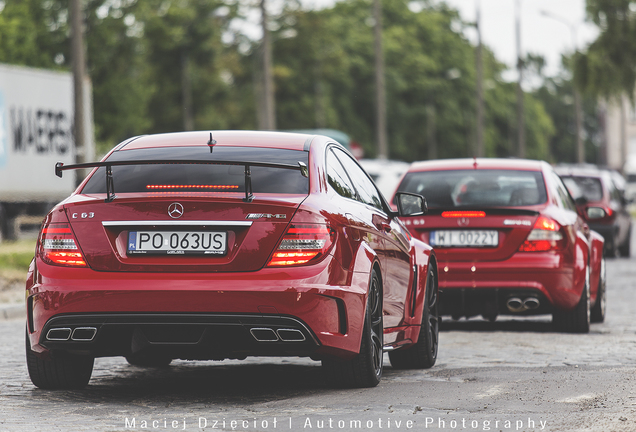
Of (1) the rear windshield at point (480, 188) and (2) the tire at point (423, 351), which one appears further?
(1) the rear windshield at point (480, 188)

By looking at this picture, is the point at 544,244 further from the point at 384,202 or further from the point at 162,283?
the point at 162,283

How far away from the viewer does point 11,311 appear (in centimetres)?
1321

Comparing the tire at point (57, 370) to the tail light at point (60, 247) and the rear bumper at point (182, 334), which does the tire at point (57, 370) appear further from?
the tail light at point (60, 247)

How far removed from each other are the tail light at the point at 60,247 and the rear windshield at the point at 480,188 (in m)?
4.75

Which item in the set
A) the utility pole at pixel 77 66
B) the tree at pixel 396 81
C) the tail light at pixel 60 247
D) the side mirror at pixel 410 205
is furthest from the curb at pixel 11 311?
the tree at pixel 396 81

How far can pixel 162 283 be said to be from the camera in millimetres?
6273

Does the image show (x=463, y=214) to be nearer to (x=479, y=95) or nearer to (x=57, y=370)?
(x=57, y=370)

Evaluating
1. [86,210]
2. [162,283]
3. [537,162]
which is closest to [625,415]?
[162,283]

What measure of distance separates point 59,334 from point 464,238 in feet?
15.7

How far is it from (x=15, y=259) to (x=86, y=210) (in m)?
12.0

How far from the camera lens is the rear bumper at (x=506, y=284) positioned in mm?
10305

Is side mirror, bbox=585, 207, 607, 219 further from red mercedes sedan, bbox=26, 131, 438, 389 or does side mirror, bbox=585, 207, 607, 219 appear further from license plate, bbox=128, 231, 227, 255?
license plate, bbox=128, 231, 227, 255

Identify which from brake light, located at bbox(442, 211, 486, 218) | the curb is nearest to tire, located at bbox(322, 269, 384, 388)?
brake light, located at bbox(442, 211, 486, 218)

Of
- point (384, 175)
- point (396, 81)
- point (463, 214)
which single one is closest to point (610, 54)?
point (384, 175)
